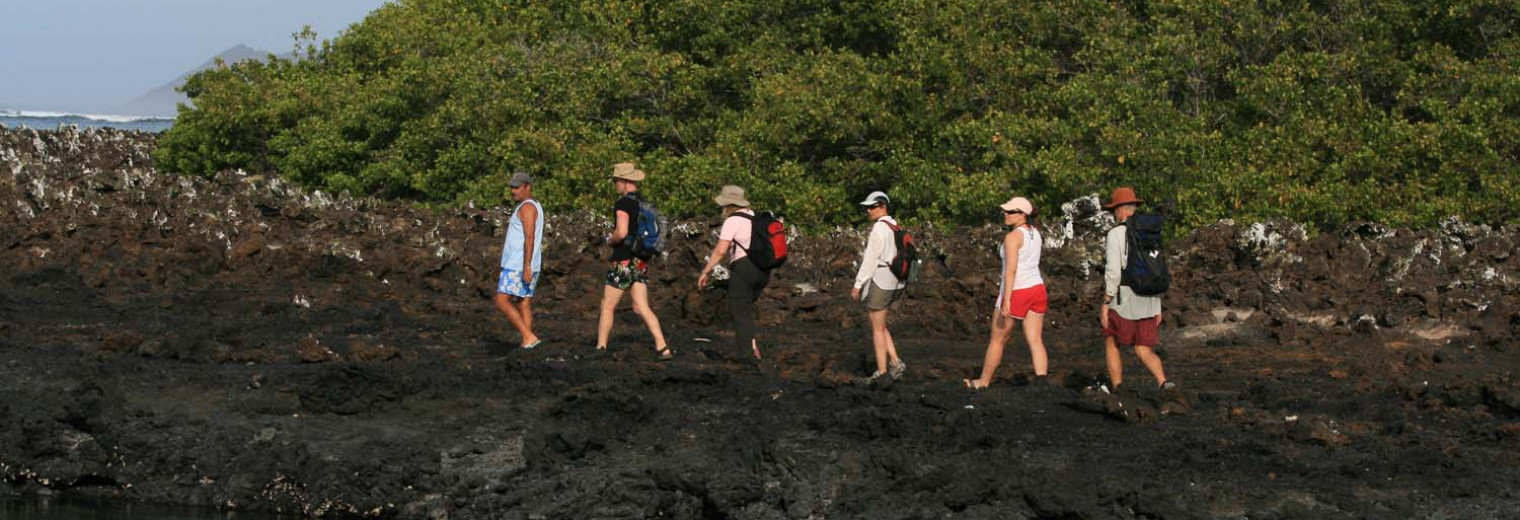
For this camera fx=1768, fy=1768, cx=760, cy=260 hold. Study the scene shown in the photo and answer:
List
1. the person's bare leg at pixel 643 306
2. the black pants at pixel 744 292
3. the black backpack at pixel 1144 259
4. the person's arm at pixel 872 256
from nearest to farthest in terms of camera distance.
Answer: the black backpack at pixel 1144 259 < the person's arm at pixel 872 256 < the black pants at pixel 744 292 < the person's bare leg at pixel 643 306

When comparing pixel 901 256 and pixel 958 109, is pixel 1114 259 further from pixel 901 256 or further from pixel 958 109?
pixel 958 109

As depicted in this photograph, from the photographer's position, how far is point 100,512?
9.99 metres

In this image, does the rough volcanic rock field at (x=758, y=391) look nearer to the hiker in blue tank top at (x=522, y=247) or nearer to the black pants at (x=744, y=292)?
the black pants at (x=744, y=292)

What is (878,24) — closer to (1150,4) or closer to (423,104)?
(1150,4)

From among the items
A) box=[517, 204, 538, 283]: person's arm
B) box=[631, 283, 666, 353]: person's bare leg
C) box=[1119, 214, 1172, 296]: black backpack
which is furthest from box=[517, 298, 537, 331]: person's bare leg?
box=[1119, 214, 1172, 296]: black backpack

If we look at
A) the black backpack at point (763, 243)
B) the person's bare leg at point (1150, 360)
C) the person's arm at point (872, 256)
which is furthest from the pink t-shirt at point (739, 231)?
the person's bare leg at point (1150, 360)

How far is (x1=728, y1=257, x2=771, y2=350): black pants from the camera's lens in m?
13.0

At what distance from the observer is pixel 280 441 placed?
10.9 metres

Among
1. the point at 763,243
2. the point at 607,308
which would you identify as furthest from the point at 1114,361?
the point at 607,308

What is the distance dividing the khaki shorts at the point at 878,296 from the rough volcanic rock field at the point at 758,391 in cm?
64

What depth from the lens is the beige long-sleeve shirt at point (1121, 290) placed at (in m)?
11.6

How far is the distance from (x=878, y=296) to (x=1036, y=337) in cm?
112

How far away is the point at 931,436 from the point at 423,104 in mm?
20865

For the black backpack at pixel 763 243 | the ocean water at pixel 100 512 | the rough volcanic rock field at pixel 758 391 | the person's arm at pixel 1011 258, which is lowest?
the ocean water at pixel 100 512
